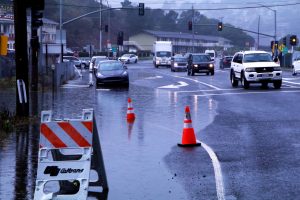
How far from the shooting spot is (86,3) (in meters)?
140

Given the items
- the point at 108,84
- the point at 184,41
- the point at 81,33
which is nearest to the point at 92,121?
the point at 108,84

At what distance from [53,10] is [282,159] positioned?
10661 centimetres

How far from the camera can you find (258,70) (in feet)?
109

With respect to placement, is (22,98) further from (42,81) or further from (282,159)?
(42,81)

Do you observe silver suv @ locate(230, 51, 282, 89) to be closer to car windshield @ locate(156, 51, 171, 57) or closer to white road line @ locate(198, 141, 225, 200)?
white road line @ locate(198, 141, 225, 200)

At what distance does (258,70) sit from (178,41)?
12892 centimetres

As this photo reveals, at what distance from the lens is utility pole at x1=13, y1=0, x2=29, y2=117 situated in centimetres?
1852

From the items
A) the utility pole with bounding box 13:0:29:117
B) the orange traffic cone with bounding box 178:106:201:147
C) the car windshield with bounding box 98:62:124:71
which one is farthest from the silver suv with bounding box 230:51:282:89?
the orange traffic cone with bounding box 178:106:201:147

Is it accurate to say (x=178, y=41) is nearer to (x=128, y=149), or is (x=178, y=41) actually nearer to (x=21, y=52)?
(x=21, y=52)

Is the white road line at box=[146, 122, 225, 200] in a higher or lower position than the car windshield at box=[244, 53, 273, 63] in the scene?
lower

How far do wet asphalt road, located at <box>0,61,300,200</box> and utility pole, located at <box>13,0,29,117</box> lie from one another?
1227 mm

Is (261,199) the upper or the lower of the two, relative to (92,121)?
lower

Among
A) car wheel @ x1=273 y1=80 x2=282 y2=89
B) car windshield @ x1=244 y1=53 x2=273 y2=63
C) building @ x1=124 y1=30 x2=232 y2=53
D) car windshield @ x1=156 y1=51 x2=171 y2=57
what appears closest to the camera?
car wheel @ x1=273 y1=80 x2=282 y2=89

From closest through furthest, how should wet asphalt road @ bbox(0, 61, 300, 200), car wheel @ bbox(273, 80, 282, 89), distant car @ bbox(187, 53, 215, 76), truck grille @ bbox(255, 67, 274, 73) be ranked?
wet asphalt road @ bbox(0, 61, 300, 200), truck grille @ bbox(255, 67, 274, 73), car wheel @ bbox(273, 80, 282, 89), distant car @ bbox(187, 53, 215, 76)
